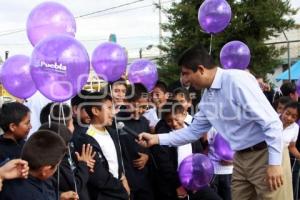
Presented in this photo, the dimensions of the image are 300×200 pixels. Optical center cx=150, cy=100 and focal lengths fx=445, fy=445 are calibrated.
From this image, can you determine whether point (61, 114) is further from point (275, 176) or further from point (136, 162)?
point (275, 176)

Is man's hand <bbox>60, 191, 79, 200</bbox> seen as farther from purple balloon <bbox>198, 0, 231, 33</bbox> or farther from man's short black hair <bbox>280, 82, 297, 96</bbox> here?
man's short black hair <bbox>280, 82, 297, 96</bbox>

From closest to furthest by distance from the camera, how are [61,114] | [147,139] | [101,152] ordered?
1. [61,114]
2. [101,152]
3. [147,139]

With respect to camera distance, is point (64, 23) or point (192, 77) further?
point (64, 23)

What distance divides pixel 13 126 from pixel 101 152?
784 millimetres

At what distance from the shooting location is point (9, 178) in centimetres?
244

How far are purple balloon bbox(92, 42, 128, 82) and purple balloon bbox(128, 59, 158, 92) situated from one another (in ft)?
3.55

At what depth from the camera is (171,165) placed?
461 centimetres

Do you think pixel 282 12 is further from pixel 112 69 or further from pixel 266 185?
pixel 266 185

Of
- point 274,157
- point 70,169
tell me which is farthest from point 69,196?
point 274,157

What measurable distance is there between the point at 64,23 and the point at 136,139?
1325mm

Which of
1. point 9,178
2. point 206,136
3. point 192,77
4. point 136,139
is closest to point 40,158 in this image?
point 9,178

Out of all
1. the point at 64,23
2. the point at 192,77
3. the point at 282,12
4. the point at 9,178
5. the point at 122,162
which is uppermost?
the point at 282,12

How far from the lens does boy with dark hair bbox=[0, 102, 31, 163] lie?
3.36m

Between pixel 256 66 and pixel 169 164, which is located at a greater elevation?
pixel 256 66
